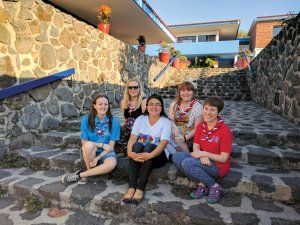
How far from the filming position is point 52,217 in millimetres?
2178

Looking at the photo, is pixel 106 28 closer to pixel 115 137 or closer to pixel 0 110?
pixel 0 110

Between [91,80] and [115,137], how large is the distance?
2571mm

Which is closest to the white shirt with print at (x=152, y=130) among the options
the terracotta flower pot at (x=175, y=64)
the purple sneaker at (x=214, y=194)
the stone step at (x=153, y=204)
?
the stone step at (x=153, y=204)

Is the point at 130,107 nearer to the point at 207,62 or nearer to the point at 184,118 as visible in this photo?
the point at 184,118

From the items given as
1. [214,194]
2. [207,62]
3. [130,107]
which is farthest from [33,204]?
[207,62]

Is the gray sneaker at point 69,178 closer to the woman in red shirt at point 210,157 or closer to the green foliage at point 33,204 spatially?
the green foliage at point 33,204

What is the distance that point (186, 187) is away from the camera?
2.46 meters

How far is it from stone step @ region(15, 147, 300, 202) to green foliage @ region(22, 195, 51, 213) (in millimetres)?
532

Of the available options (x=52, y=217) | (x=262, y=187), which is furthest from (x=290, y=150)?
(x=52, y=217)

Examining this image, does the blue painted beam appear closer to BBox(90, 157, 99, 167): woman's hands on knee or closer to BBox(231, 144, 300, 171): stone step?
BBox(90, 157, 99, 167): woman's hands on knee

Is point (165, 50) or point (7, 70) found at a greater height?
point (165, 50)

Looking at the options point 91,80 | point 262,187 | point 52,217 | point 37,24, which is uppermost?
point 37,24

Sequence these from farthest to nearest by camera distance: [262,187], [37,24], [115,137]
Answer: [37,24] < [115,137] < [262,187]

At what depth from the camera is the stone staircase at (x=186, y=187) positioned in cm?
200
